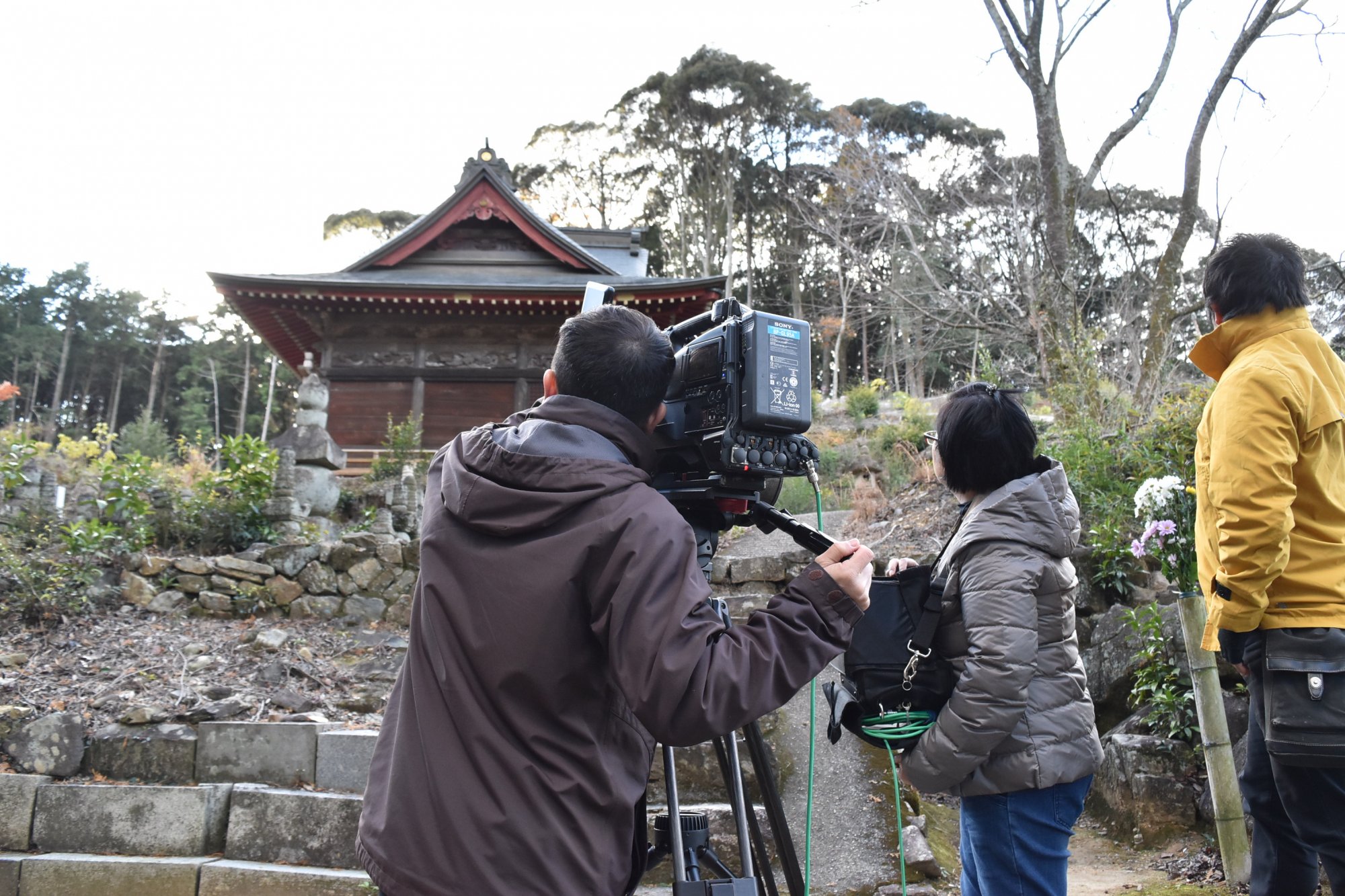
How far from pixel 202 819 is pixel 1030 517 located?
3552mm

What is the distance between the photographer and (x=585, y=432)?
1.30 m

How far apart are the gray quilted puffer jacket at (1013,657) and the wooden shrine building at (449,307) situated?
29.0 ft

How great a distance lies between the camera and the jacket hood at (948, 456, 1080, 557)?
172 centimetres

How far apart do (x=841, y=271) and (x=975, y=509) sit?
70.0ft

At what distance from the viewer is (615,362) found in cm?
137

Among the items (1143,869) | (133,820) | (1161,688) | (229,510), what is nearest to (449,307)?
(229,510)

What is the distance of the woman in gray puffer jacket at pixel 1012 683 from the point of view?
5.37 feet

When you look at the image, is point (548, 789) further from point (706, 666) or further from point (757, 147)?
point (757, 147)

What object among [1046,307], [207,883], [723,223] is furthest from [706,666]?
[723,223]

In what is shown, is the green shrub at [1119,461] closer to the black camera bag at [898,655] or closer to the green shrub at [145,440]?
the black camera bag at [898,655]

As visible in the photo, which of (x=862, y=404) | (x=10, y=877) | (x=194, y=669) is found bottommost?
(x=10, y=877)

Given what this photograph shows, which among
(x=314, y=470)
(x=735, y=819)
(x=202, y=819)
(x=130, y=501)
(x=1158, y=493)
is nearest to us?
(x=735, y=819)

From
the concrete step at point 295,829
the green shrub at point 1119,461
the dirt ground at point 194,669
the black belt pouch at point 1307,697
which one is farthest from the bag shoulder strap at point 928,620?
→ the green shrub at point 1119,461

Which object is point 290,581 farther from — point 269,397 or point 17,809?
point 269,397
